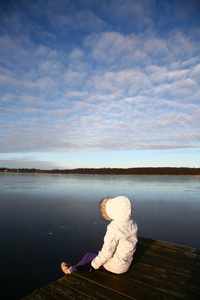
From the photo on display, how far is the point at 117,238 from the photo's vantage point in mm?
3102

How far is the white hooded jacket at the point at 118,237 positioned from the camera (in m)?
3.09

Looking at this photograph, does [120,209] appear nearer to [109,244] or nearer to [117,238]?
[117,238]

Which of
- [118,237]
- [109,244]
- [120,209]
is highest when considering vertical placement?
[120,209]

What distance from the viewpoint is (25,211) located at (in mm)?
11695

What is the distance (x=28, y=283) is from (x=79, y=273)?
6.16 feet

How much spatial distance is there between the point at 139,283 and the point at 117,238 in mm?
984

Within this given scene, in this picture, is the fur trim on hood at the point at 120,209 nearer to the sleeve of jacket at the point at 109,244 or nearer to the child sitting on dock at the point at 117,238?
the child sitting on dock at the point at 117,238

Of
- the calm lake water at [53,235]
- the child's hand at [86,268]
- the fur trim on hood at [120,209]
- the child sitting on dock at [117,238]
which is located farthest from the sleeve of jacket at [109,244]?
the calm lake water at [53,235]

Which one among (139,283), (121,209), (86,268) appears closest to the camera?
(121,209)

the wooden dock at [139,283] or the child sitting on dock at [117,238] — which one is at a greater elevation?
the child sitting on dock at [117,238]

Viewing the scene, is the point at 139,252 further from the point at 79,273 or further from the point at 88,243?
the point at 88,243

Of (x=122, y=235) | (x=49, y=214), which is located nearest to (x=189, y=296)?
(x=122, y=235)

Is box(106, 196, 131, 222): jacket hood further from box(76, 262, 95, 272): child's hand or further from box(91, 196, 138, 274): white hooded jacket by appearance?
box(76, 262, 95, 272): child's hand

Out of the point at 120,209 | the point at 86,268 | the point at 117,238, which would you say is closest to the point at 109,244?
the point at 117,238
